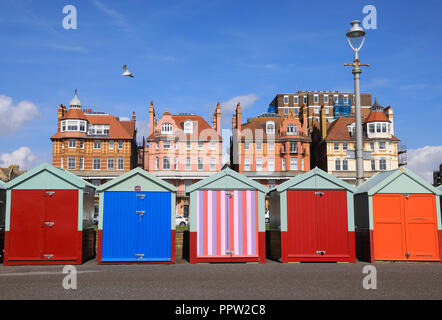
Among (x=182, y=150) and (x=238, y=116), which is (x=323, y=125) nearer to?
(x=238, y=116)

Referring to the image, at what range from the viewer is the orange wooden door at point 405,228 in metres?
16.8

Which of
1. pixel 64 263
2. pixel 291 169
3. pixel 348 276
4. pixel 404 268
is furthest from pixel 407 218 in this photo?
pixel 291 169

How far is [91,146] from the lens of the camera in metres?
61.5

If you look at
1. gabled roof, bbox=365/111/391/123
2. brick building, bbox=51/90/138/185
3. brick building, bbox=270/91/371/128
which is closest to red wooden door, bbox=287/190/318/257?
brick building, bbox=51/90/138/185

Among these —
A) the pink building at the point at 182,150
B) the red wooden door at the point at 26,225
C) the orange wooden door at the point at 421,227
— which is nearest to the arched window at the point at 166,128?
the pink building at the point at 182,150

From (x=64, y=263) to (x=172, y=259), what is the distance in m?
3.70

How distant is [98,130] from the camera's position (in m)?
62.4

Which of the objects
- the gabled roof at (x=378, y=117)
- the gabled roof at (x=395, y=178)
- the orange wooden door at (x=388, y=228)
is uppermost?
the gabled roof at (x=378, y=117)

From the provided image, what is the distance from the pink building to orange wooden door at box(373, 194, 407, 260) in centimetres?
4442

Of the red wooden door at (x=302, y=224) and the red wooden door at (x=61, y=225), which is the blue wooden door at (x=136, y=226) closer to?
the red wooden door at (x=61, y=225)

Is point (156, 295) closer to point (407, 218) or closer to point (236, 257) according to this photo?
point (236, 257)

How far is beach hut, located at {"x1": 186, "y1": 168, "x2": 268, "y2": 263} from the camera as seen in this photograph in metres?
16.7

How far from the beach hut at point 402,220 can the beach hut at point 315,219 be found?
738 mm
